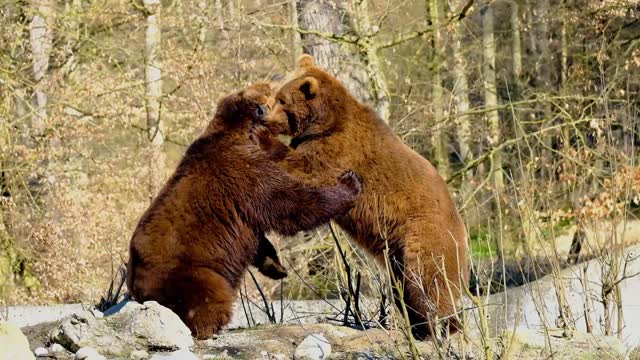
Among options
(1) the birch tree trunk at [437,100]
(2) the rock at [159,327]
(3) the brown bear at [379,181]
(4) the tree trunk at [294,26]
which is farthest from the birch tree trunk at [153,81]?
(2) the rock at [159,327]

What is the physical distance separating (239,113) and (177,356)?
5.85ft

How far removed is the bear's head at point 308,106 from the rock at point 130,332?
1.71 meters

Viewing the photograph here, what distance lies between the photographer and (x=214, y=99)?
1491 centimetres

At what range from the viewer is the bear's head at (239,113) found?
617 cm

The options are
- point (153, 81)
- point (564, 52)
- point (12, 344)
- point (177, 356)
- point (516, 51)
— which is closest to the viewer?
point (12, 344)

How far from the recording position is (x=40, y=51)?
1550 centimetres

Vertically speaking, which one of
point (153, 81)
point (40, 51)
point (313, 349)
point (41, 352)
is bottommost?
point (313, 349)

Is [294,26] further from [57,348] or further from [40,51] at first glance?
[57,348]

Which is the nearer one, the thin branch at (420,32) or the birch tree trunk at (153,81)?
the thin branch at (420,32)

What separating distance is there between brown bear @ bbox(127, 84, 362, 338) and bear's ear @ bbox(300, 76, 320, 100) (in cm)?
44

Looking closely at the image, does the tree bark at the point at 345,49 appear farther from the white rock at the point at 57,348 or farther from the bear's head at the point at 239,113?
the white rock at the point at 57,348

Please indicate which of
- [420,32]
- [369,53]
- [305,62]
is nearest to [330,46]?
[369,53]

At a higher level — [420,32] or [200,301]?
[420,32]

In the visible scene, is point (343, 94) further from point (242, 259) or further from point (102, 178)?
point (102, 178)
